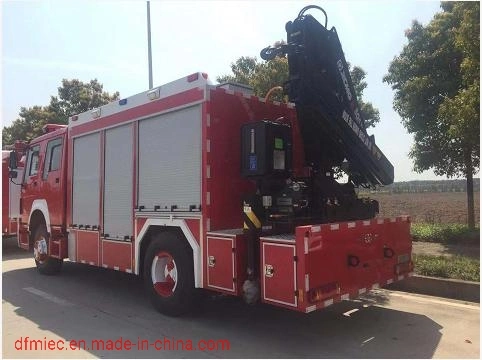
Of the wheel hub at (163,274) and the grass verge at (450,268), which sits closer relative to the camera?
the wheel hub at (163,274)

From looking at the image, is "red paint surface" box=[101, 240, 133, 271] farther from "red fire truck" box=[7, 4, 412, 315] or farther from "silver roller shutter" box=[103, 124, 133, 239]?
"silver roller shutter" box=[103, 124, 133, 239]

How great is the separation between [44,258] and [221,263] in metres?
5.47

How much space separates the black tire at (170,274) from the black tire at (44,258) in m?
3.65

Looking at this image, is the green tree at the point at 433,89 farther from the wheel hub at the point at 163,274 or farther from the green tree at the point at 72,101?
the green tree at the point at 72,101

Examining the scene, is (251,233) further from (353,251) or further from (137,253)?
(137,253)

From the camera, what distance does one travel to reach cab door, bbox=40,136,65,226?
354 inches

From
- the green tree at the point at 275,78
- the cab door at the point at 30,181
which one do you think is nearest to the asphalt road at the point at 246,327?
the cab door at the point at 30,181

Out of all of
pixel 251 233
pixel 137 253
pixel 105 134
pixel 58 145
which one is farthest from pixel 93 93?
pixel 251 233

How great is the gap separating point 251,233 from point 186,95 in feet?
6.81

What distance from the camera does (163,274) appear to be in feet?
20.9

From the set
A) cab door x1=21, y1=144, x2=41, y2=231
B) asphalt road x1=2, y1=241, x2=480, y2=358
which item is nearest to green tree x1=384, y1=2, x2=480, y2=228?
asphalt road x1=2, y1=241, x2=480, y2=358

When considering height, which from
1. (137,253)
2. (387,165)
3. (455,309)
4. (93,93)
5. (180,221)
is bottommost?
(455,309)

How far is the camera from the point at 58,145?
9.20m

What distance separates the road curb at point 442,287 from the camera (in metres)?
6.73
